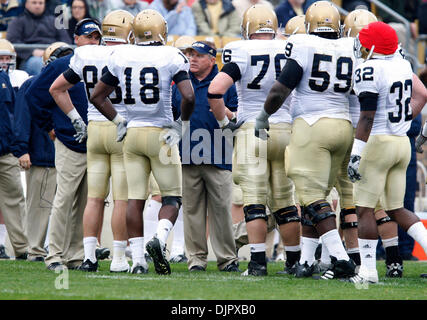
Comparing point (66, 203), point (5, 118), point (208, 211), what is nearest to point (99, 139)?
point (66, 203)

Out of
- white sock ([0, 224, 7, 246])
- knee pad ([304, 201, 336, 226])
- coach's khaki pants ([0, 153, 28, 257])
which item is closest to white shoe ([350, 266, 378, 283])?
knee pad ([304, 201, 336, 226])

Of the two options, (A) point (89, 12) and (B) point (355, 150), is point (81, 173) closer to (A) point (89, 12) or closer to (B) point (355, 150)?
(B) point (355, 150)

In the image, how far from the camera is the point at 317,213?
6.78 meters

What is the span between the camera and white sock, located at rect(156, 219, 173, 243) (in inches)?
270

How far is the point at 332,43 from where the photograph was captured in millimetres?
6883

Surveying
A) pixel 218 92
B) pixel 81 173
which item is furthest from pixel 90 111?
pixel 218 92

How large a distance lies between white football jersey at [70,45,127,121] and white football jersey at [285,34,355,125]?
4.96ft

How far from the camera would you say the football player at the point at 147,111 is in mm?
6980

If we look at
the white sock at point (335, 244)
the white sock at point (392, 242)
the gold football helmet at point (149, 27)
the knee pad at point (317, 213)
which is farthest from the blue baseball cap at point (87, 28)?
the white sock at point (392, 242)

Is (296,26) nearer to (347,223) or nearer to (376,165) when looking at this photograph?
(347,223)

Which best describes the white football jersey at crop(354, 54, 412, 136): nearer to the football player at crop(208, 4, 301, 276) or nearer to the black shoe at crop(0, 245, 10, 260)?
the football player at crop(208, 4, 301, 276)
